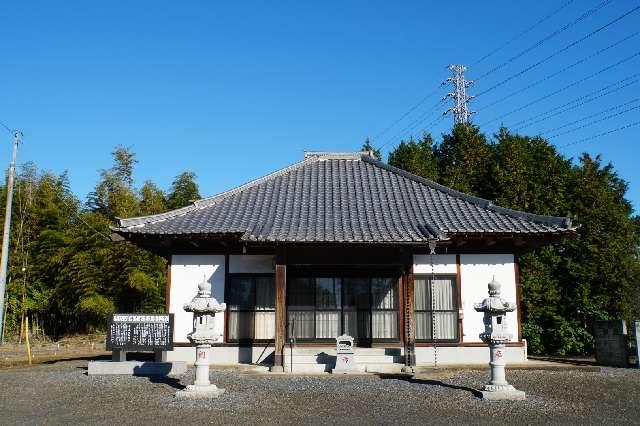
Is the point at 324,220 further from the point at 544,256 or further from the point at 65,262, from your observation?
the point at 65,262

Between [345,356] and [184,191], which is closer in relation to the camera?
[345,356]

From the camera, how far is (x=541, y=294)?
18031 mm

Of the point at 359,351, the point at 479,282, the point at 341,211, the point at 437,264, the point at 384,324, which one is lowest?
the point at 359,351

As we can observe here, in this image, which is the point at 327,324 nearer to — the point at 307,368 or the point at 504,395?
the point at 307,368

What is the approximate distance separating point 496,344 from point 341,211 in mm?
6279

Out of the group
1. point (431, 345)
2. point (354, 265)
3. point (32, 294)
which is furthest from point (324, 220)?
point (32, 294)

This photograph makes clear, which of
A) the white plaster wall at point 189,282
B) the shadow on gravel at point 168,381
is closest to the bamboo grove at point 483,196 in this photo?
the white plaster wall at point 189,282

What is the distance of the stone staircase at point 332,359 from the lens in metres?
12.3

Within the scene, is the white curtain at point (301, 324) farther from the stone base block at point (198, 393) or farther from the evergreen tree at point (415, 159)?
the evergreen tree at point (415, 159)

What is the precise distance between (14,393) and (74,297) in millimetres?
13771

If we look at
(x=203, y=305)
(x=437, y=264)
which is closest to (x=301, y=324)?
(x=437, y=264)

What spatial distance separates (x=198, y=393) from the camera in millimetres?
9086

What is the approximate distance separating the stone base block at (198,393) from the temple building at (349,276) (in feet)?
12.5

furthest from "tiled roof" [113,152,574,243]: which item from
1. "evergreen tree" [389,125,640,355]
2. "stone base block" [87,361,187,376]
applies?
"evergreen tree" [389,125,640,355]
